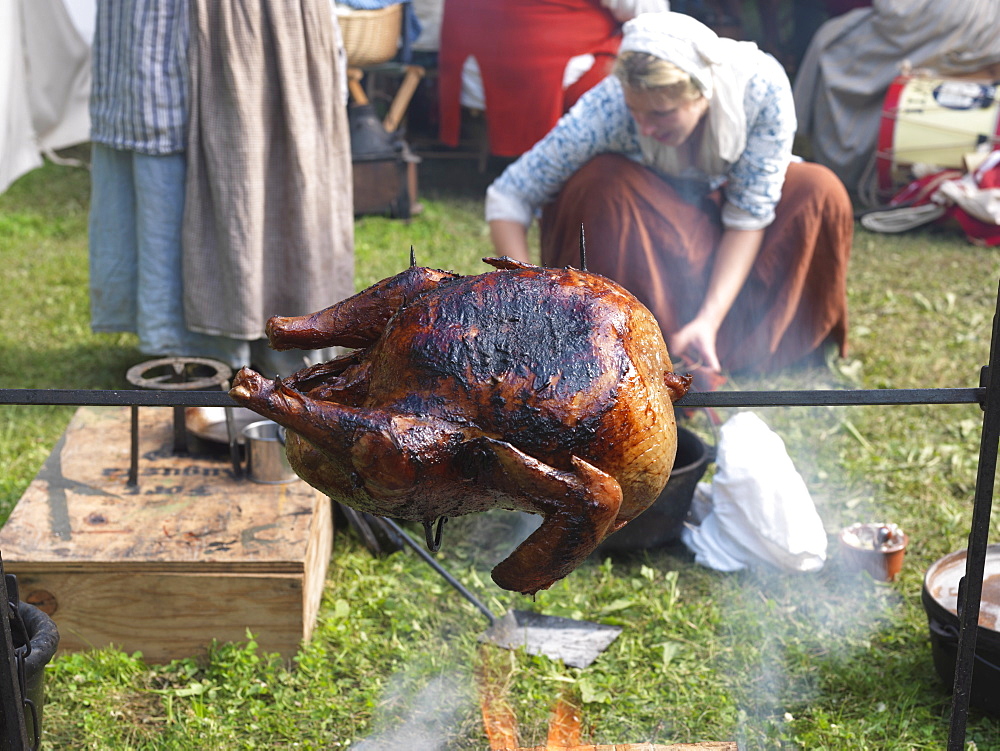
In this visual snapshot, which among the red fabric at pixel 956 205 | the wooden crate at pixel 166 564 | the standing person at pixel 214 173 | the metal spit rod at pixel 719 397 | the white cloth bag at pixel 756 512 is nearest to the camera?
the metal spit rod at pixel 719 397

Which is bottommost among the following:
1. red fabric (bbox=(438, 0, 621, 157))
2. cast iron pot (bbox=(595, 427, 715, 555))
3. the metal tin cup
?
cast iron pot (bbox=(595, 427, 715, 555))

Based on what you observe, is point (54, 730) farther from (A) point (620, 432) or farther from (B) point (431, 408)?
(A) point (620, 432)

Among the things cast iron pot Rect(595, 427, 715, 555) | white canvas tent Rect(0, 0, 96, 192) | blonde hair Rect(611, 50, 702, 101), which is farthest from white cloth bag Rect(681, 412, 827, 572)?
white canvas tent Rect(0, 0, 96, 192)

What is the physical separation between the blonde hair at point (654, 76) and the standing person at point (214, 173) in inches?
56.0

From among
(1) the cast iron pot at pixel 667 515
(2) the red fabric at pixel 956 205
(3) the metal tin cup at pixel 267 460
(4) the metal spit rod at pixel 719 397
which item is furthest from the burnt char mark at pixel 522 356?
(2) the red fabric at pixel 956 205

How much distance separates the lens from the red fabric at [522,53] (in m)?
6.68

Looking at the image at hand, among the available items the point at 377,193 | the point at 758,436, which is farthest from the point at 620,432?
the point at 377,193

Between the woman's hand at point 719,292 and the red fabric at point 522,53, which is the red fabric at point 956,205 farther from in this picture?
the woman's hand at point 719,292

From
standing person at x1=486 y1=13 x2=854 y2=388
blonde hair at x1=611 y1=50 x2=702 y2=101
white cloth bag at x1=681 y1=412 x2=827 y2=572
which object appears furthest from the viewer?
standing person at x1=486 y1=13 x2=854 y2=388

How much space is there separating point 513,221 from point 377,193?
3050 mm

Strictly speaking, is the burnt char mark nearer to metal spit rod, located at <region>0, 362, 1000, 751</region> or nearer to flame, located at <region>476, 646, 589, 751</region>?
metal spit rod, located at <region>0, 362, 1000, 751</region>

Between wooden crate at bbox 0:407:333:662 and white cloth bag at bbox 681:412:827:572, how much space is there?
4.74 feet

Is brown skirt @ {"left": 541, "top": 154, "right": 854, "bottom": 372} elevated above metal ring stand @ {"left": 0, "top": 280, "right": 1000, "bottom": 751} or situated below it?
below

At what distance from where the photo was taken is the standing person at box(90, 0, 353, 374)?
4.03 meters
